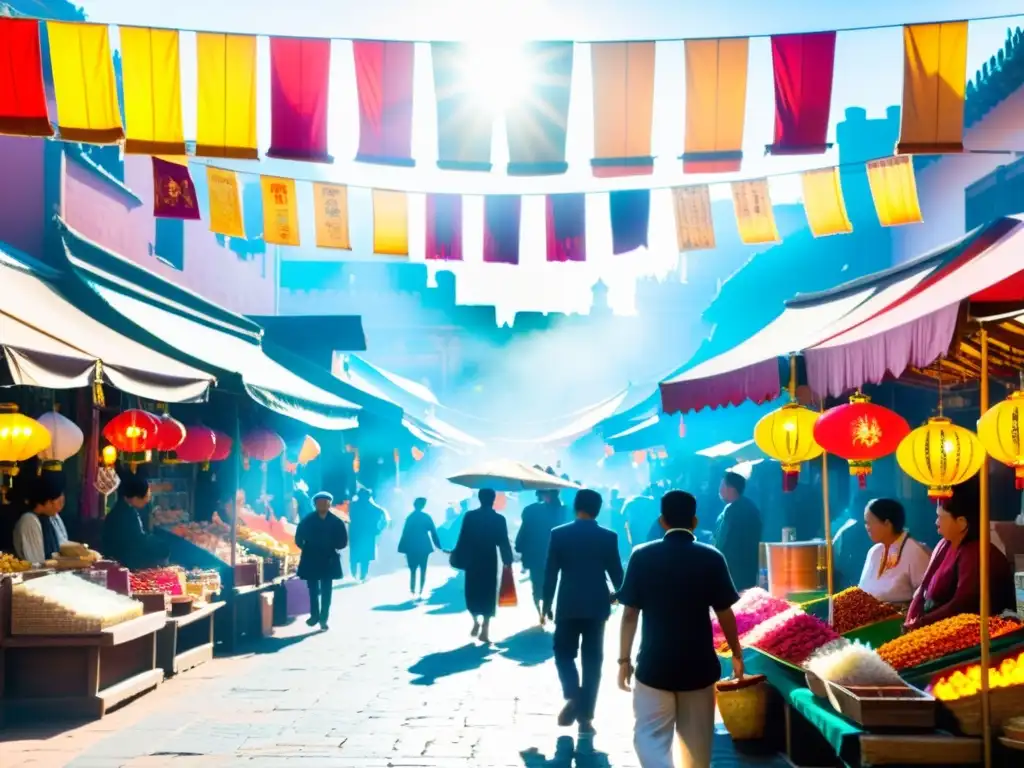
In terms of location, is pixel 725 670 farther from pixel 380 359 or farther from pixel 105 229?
pixel 380 359

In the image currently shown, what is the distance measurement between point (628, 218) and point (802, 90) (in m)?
3.60

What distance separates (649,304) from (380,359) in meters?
15.4

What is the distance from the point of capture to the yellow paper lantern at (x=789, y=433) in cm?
946

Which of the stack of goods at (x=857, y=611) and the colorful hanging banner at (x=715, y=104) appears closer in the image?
the stack of goods at (x=857, y=611)

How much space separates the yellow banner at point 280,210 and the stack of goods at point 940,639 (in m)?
8.70

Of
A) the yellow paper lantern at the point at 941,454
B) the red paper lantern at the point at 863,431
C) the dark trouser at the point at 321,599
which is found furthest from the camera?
the dark trouser at the point at 321,599

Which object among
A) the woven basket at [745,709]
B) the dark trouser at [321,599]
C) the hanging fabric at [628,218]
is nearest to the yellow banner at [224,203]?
the hanging fabric at [628,218]

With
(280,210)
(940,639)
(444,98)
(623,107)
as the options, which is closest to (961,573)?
(940,639)

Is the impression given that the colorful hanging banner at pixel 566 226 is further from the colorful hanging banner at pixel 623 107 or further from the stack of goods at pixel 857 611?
the stack of goods at pixel 857 611

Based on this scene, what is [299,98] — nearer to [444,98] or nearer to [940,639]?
[444,98]

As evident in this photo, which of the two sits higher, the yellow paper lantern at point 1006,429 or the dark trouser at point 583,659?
the yellow paper lantern at point 1006,429

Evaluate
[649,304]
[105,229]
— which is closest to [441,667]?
[105,229]

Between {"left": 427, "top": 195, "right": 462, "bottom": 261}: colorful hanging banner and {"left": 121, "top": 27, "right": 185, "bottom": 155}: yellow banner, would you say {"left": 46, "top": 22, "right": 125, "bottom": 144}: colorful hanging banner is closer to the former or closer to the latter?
{"left": 121, "top": 27, "right": 185, "bottom": 155}: yellow banner

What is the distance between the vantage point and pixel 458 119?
10742 millimetres
